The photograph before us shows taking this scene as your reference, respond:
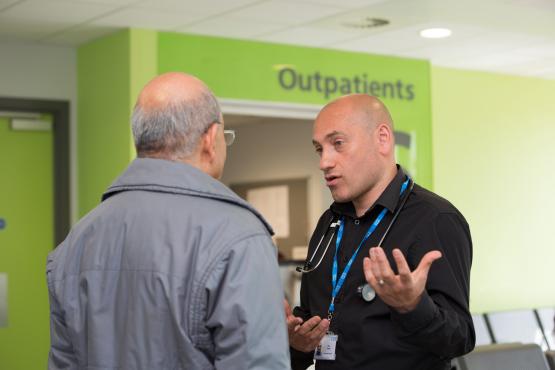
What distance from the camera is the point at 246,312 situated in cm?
189

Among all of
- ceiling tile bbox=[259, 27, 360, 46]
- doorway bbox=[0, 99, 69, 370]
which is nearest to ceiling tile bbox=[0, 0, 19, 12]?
doorway bbox=[0, 99, 69, 370]

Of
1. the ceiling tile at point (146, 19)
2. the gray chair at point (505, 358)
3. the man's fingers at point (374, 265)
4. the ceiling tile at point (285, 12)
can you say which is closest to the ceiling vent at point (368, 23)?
the ceiling tile at point (285, 12)

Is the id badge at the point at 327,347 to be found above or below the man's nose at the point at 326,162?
below

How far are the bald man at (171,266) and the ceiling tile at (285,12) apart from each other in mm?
4084

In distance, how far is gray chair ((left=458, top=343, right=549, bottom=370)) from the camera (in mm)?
4070

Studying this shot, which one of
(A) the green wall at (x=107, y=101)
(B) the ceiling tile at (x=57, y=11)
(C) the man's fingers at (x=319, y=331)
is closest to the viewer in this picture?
→ (C) the man's fingers at (x=319, y=331)

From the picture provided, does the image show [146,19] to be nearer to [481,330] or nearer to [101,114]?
[101,114]

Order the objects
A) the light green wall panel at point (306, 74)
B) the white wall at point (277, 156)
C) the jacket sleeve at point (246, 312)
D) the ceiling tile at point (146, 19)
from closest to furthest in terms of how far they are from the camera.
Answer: the jacket sleeve at point (246, 312), the ceiling tile at point (146, 19), the light green wall panel at point (306, 74), the white wall at point (277, 156)

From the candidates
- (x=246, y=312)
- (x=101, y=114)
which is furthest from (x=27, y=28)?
(x=246, y=312)

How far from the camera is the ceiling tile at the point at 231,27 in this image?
21.5 ft

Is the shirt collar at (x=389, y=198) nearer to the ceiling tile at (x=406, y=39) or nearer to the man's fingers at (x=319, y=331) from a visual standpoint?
the man's fingers at (x=319, y=331)

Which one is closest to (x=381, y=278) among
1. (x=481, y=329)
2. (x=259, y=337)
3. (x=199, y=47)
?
(x=259, y=337)

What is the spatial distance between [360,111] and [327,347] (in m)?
0.70

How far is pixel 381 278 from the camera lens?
88.6 inches
